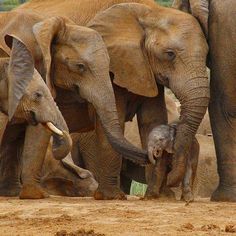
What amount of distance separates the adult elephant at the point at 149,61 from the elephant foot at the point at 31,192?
0.53m

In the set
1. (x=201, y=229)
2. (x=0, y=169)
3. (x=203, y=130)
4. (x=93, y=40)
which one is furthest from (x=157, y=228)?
(x=203, y=130)

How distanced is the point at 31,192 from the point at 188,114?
1375mm

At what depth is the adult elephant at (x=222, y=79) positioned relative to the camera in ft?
38.8

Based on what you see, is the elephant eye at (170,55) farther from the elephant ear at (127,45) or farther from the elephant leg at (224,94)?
the elephant leg at (224,94)

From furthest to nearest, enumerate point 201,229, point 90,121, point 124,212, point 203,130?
point 203,130 < point 90,121 < point 124,212 < point 201,229

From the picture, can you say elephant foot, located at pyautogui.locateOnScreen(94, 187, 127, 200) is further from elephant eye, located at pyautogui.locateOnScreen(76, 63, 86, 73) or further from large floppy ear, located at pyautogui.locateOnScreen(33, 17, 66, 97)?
elephant eye, located at pyautogui.locateOnScreen(76, 63, 86, 73)

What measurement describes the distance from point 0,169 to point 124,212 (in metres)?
2.59

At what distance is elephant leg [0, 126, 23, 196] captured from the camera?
12.3 metres

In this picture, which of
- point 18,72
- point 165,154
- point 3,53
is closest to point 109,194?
point 165,154

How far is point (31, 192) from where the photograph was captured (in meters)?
11.5

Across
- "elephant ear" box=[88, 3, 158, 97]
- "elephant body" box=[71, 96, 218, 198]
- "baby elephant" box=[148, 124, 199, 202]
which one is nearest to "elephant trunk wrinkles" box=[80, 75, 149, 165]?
"baby elephant" box=[148, 124, 199, 202]

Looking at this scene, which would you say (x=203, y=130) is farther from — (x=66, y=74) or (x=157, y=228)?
(x=157, y=228)

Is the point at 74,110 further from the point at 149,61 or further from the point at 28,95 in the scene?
the point at 28,95

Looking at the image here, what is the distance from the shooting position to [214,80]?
39.3 ft
